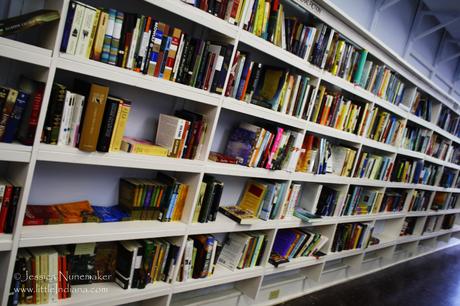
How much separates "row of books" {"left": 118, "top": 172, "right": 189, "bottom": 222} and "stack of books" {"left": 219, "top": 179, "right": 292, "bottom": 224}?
0.55m

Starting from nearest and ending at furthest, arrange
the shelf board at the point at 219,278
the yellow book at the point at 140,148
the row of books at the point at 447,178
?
the yellow book at the point at 140,148 < the shelf board at the point at 219,278 < the row of books at the point at 447,178

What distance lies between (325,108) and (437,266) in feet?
14.5

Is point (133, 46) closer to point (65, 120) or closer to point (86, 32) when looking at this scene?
point (86, 32)

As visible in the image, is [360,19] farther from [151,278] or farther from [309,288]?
[151,278]

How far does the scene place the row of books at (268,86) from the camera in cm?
210

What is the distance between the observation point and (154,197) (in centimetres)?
197

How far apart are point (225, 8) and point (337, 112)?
152cm

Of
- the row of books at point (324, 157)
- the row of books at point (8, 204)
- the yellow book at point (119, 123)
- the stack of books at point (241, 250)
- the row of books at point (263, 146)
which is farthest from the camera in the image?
the row of books at point (324, 157)

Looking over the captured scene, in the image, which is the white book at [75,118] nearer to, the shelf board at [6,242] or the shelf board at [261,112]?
the shelf board at [6,242]

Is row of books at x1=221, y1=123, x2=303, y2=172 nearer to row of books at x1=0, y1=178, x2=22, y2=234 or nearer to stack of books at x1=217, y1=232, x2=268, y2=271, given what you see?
stack of books at x1=217, y1=232, x2=268, y2=271

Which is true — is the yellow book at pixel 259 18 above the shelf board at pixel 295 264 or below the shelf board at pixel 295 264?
above

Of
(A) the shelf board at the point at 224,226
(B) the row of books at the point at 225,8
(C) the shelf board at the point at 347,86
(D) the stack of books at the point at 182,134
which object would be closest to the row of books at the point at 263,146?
(D) the stack of books at the point at 182,134

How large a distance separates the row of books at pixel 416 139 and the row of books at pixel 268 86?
2.15m

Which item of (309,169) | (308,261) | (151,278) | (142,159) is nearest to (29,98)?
(142,159)
